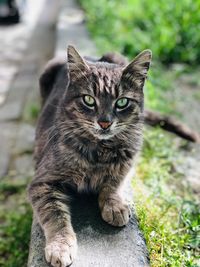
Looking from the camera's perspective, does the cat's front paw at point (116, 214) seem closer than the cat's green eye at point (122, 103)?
Yes

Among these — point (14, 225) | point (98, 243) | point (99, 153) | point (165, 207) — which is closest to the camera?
point (98, 243)

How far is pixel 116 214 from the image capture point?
2.93m

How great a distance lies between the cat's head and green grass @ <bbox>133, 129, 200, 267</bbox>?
1.97 ft

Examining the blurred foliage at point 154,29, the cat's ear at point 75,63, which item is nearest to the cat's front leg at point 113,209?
the cat's ear at point 75,63

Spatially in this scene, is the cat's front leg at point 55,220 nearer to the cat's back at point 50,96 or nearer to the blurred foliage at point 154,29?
the cat's back at point 50,96

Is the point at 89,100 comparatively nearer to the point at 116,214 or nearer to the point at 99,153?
the point at 99,153

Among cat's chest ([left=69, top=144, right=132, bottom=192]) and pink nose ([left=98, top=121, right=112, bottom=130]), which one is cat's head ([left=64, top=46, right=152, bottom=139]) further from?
cat's chest ([left=69, top=144, right=132, bottom=192])

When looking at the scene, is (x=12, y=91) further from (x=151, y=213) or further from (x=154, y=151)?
(x=151, y=213)

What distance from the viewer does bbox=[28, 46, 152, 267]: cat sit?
→ 2.98 meters

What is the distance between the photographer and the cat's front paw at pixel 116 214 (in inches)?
115

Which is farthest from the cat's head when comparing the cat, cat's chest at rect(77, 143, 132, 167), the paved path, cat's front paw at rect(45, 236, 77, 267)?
the paved path

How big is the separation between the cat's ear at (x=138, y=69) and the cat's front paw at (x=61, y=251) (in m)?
1.11

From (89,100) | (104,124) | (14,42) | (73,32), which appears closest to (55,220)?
(104,124)

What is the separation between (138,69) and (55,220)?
1119 millimetres
